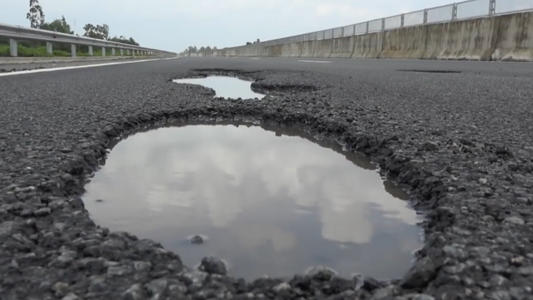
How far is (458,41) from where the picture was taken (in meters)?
13.2

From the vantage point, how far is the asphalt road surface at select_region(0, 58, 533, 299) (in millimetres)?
1247

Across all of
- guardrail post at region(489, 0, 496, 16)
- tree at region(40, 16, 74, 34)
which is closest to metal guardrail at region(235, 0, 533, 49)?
guardrail post at region(489, 0, 496, 16)

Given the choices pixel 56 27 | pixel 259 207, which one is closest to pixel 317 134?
pixel 259 207

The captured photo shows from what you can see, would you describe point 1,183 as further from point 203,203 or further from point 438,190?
point 438,190

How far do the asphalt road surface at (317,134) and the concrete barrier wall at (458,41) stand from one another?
6.92 metres

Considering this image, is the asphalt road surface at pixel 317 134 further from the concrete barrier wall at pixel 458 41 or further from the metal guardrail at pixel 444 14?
the metal guardrail at pixel 444 14

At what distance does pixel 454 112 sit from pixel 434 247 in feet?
8.85

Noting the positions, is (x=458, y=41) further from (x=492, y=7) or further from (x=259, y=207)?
(x=259, y=207)

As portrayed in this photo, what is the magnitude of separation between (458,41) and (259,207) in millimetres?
12842

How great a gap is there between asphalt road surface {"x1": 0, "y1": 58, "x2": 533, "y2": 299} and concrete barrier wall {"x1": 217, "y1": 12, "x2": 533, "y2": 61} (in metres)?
6.92

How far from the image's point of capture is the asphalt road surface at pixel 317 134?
4.09 ft

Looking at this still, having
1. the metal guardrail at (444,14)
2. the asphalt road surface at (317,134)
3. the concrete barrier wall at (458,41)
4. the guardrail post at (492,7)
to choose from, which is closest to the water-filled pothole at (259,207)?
the asphalt road surface at (317,134)

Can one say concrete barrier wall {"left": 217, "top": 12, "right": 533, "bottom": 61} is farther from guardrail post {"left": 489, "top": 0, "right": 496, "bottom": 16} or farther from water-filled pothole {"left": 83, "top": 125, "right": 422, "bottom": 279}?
water-filled pothole {"left": 83, "top": 125, "right": 422, "bottom": 279}

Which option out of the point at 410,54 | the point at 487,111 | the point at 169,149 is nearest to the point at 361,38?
the point at 410,54
